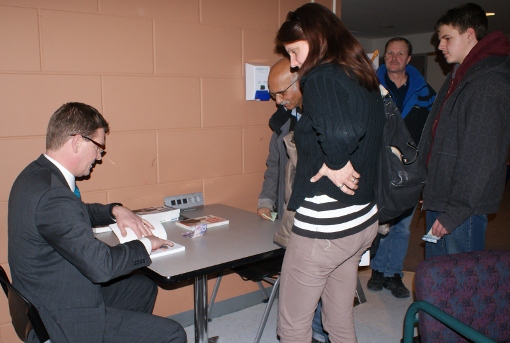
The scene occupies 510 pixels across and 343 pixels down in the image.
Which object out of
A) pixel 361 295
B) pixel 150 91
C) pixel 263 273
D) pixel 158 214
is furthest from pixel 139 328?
pixel 361 295

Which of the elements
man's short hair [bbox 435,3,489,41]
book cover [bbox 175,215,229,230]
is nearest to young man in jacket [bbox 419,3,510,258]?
man's short hair [bbox 435,3,489,41]

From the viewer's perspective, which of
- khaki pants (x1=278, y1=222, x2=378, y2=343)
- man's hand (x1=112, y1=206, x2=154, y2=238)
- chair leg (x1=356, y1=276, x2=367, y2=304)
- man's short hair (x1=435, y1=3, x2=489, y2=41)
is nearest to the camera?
khaki pants (x1=278, y1=222, x2=378, y2=343)

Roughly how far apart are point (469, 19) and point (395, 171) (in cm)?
104

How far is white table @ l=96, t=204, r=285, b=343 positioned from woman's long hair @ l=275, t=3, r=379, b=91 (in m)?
0.78

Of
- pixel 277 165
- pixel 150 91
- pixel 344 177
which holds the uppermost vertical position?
pixel 150 91

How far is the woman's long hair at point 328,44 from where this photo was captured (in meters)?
1.45

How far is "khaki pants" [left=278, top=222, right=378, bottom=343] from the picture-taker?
150 cm

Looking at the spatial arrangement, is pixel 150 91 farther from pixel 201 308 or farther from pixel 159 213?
pixel 201 308

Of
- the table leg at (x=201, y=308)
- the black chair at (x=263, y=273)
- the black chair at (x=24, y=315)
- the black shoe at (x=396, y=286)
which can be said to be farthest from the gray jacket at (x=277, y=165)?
the black chair at (x=24, y=315)

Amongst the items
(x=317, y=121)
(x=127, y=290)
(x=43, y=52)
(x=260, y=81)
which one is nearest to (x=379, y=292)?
(x=260, y=81)

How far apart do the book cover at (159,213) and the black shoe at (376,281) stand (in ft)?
5.38

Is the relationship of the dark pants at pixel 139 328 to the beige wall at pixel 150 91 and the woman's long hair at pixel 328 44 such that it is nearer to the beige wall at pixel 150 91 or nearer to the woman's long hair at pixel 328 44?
the beige wall at pixel 150 91

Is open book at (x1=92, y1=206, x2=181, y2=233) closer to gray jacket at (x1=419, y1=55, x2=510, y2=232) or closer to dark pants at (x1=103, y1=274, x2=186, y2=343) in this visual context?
dark pants at (x1=103, y1=274, x2=186, y2=343)

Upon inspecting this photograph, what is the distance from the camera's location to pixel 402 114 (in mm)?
3160
